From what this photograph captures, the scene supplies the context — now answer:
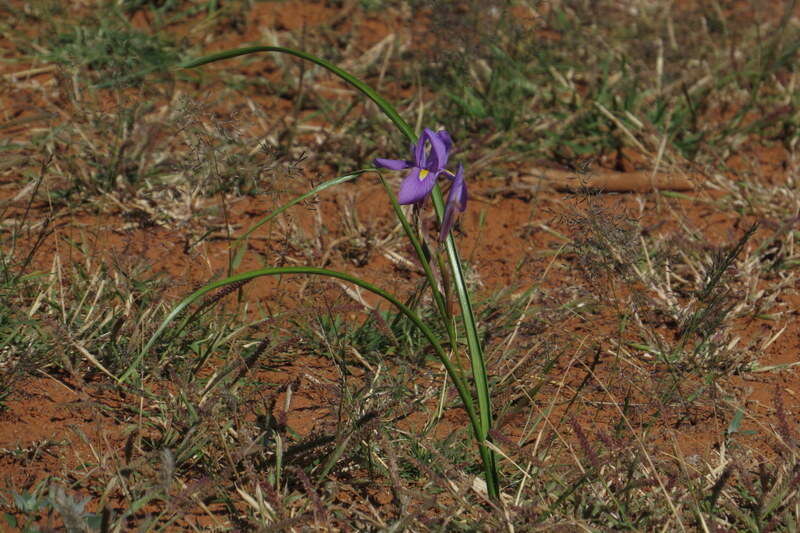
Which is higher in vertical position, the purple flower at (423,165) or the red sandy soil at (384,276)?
the purple flower at (423,165)

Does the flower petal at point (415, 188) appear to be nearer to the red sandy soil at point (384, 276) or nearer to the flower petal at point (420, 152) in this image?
the flower petal at point (420, 152)

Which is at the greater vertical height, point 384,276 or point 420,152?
point 420,152

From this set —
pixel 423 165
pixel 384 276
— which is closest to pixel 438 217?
pixel 423 165

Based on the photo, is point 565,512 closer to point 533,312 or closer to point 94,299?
point 533,312

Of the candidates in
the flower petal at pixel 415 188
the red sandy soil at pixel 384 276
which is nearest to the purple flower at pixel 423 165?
the flower petal at pixel 415 188

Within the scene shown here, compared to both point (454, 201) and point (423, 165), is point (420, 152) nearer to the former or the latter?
point (423, 165)

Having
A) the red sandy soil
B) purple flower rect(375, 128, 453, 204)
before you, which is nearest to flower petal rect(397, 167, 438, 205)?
purple flower rect(375, 128, 453, 204)

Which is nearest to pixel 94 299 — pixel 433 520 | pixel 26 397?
pixel 26 397
